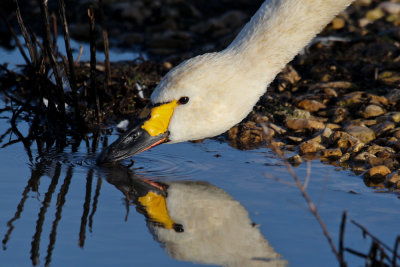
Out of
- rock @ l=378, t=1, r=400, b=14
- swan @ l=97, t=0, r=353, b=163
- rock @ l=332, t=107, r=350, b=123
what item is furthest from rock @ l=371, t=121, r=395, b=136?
rock @ l=378, t=1, r=400, b=14

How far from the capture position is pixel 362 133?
686 centimetres

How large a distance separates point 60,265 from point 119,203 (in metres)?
1.14

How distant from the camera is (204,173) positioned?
6027mm

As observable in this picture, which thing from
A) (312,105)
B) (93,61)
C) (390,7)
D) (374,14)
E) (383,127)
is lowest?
(383,127)

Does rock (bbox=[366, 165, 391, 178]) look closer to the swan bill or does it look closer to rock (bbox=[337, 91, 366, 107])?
the swan bill

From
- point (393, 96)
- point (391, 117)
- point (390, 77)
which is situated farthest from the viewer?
point (390, 77)

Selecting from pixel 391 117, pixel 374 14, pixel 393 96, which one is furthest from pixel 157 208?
pixel 374 14

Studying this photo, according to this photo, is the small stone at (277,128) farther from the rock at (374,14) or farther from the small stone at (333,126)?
the rock at (374,14)

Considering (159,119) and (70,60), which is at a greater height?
(70,60)

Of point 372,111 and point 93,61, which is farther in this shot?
point 372,111

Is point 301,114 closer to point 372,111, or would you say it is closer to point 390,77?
point 372,111

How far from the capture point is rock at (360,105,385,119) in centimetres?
740

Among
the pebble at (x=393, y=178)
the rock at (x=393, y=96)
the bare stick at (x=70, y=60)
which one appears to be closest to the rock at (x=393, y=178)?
the pebble at (x=393, y=178)

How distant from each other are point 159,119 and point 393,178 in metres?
1.96
